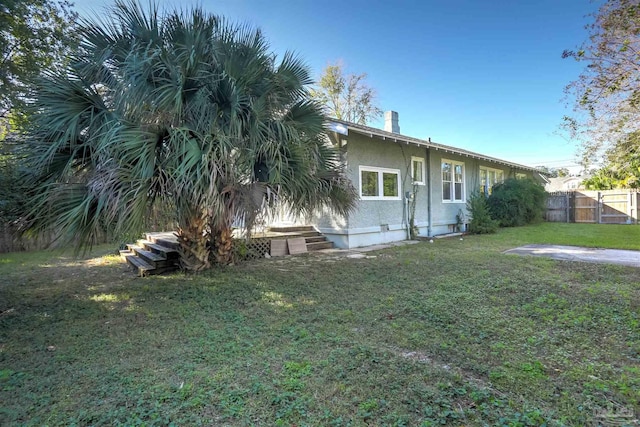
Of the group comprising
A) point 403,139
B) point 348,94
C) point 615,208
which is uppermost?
point 348,94

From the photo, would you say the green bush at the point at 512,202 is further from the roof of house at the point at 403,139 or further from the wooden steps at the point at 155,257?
the wooden steps at the point at 155,257

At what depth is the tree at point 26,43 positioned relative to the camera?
6.01m

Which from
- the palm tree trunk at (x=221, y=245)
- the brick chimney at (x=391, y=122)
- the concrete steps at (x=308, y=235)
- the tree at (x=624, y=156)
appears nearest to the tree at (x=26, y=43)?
the palm tree trunk at (x=221, y=245)

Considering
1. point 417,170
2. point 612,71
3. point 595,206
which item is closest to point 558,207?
point 595,206

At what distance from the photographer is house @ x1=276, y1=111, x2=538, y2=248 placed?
9719mm

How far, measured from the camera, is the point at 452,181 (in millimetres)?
13805

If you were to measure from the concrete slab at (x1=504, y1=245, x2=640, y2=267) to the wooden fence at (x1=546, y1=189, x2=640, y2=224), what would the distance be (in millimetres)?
11782

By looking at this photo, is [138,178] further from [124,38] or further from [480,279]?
[480,279]

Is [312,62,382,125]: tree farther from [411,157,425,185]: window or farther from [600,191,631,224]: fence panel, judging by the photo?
[600,191,631,224]: fence panel

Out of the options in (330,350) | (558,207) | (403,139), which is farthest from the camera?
(558,207)

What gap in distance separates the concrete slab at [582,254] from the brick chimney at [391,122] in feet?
20.8

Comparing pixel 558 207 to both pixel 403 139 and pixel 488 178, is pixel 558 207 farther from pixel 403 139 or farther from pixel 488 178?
pixel 403 139

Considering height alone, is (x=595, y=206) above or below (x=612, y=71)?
below

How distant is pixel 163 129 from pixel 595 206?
2197cm
